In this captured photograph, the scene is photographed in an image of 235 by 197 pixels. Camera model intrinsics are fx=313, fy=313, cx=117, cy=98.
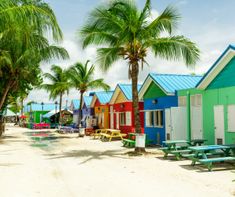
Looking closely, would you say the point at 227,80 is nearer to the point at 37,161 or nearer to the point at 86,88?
the point at 37,161

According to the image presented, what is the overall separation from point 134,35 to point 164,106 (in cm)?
617

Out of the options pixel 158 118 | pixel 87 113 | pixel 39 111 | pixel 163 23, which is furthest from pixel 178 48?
pixel 39 111

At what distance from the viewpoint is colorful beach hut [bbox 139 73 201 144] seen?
661 inches

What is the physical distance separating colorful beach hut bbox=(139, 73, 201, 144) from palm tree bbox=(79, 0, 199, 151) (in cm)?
308

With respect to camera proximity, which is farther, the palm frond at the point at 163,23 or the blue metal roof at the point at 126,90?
the blue metal roof at the point at 126,90

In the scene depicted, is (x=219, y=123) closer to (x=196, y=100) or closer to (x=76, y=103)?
(x=196, y=100)

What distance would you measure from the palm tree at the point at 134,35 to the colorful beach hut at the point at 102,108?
50.7 ft

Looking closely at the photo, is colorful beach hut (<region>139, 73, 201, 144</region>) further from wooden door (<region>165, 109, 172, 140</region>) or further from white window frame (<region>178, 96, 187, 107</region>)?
white window frame (<region>178, 96, 187, 107</region>)

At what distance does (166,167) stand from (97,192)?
159 inches

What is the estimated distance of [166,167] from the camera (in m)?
10.8

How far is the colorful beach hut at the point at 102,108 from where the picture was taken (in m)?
30.5

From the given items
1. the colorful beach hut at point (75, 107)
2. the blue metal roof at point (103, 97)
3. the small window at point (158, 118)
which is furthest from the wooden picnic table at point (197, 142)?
the colorful beach hut at point (75, 107)

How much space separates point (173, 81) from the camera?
19172 mm

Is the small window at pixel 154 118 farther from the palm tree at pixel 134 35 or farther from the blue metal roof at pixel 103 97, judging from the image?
the blue metal roof at pixel 103 97
